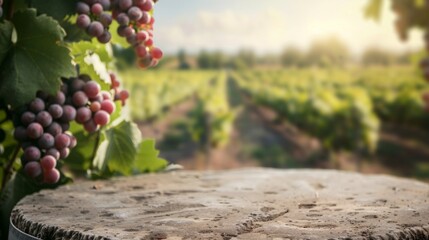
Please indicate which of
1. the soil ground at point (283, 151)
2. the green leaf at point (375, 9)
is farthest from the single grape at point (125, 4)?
the soil ground at point (283, 151)

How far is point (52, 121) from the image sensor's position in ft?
5.88

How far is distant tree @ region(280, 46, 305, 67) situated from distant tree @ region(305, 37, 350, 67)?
141 cm

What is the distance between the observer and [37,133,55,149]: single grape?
176 cm

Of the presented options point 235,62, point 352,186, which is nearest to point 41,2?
point 352,186

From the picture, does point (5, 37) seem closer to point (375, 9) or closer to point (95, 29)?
point (95, 29)

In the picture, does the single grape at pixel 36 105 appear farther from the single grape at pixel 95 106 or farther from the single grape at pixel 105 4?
the single grape at pixel 105 4

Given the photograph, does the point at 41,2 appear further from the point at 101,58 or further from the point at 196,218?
the point at 196,218

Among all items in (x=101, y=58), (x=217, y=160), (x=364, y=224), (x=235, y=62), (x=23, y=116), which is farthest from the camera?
(x=235, y=62)

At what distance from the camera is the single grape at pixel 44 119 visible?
1.76 m

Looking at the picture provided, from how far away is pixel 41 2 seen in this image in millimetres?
1958

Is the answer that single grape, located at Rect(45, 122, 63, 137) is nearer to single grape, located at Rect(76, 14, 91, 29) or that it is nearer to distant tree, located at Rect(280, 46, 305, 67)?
single grape, located at Rect(76, 14, 91, 29)

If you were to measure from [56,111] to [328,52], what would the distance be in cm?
7711

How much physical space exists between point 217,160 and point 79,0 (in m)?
16.8

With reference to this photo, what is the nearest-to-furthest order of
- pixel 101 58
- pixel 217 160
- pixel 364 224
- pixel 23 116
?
pixel 364 224, pixel 23 116, pixel 101 58, pixel 217 160
